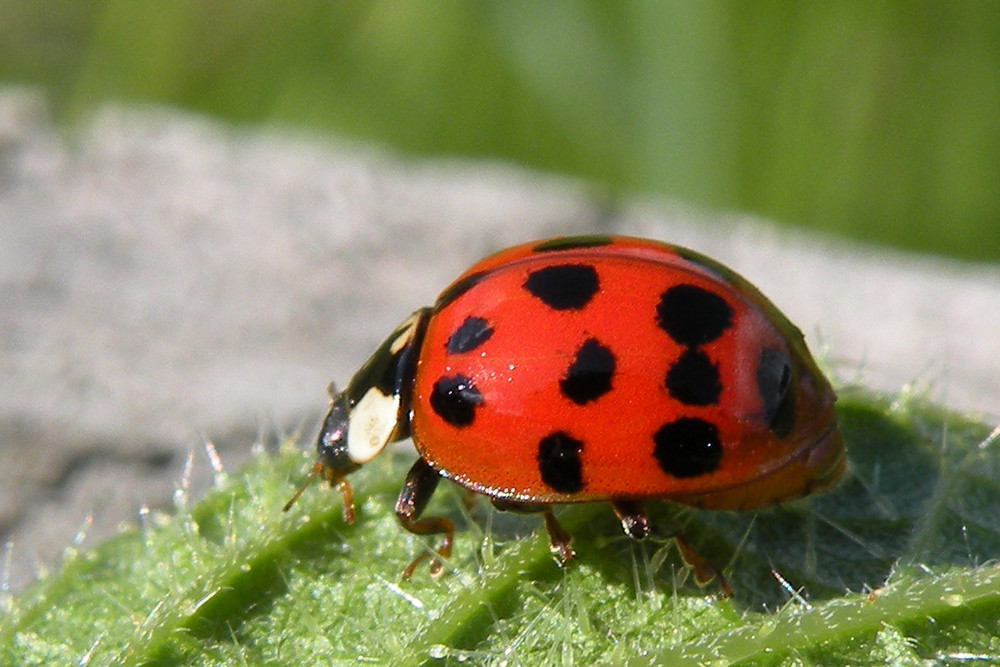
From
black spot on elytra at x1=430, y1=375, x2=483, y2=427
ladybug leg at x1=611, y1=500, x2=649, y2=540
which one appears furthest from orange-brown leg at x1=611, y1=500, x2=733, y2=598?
black spot on elytra at x1=430, y1=375, x2=483, y2=427

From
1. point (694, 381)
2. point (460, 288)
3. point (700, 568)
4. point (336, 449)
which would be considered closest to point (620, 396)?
point (694, 381)

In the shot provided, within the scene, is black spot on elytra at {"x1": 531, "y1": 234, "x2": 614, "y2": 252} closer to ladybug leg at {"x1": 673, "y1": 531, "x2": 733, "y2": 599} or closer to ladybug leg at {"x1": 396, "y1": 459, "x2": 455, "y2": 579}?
ladybug leg at {"x1": 396, "y1": 459, "x2": 455, "y2": 579}

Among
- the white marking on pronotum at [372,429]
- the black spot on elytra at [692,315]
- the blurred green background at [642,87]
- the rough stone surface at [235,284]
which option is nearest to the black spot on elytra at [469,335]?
the white marking on pronotum at [372,429]

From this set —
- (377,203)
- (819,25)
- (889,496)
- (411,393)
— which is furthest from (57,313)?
(819,25)

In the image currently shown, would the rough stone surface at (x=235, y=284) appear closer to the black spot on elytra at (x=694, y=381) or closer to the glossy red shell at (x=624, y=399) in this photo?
the glossy red shell at (x=624, y=399)

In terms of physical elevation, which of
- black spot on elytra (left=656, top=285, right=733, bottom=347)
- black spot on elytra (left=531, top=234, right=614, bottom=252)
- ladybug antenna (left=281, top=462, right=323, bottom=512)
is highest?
black spot on elytra (left=531, top=234, right=614, bottom=252)

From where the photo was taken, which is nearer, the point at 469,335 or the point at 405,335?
the point at 469,335

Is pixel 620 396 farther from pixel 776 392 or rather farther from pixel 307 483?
pixel 307 483
